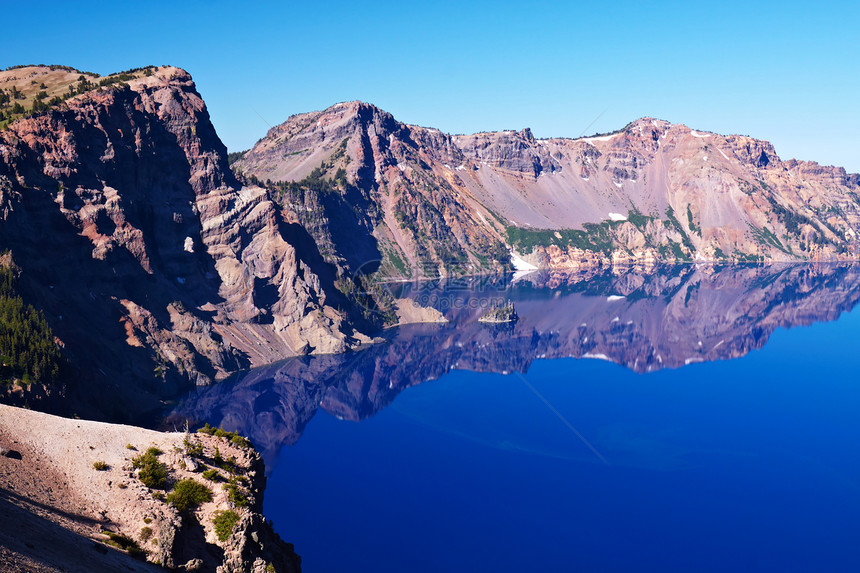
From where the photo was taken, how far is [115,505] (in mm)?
43469

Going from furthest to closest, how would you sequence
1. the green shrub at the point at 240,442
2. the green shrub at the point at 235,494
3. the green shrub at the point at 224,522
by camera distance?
the green shrub at the point at 240,442 → the green shrub at the point at 235,494 → the green shrub at the point at 224,522

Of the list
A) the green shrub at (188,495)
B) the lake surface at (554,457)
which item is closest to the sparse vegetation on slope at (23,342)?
the lake surface at (554,457)

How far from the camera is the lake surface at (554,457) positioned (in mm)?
79062

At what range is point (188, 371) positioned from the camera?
129m

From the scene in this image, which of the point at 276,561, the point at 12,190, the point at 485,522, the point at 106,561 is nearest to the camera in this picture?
the point at 106,561

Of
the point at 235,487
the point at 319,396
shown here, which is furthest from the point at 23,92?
the point at 235,487

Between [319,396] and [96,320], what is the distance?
4596cm

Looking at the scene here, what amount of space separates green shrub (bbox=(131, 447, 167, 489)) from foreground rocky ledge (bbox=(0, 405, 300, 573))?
0.54m

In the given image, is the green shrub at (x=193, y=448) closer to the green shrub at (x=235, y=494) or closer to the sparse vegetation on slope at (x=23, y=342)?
the green shrub at (x=235, y=494)

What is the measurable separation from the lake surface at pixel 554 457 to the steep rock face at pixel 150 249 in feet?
35.7

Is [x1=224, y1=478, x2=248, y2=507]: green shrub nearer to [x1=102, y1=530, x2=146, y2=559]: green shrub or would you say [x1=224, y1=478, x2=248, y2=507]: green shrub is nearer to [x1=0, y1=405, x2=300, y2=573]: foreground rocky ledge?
[x1=0, y1=405, x2=300, y2=573]: foreground rocky ledge

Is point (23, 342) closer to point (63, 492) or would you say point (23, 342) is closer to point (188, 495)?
point (63, 492)

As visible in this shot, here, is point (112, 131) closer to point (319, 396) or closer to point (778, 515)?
point (319, 396)

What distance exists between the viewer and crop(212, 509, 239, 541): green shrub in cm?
4475
